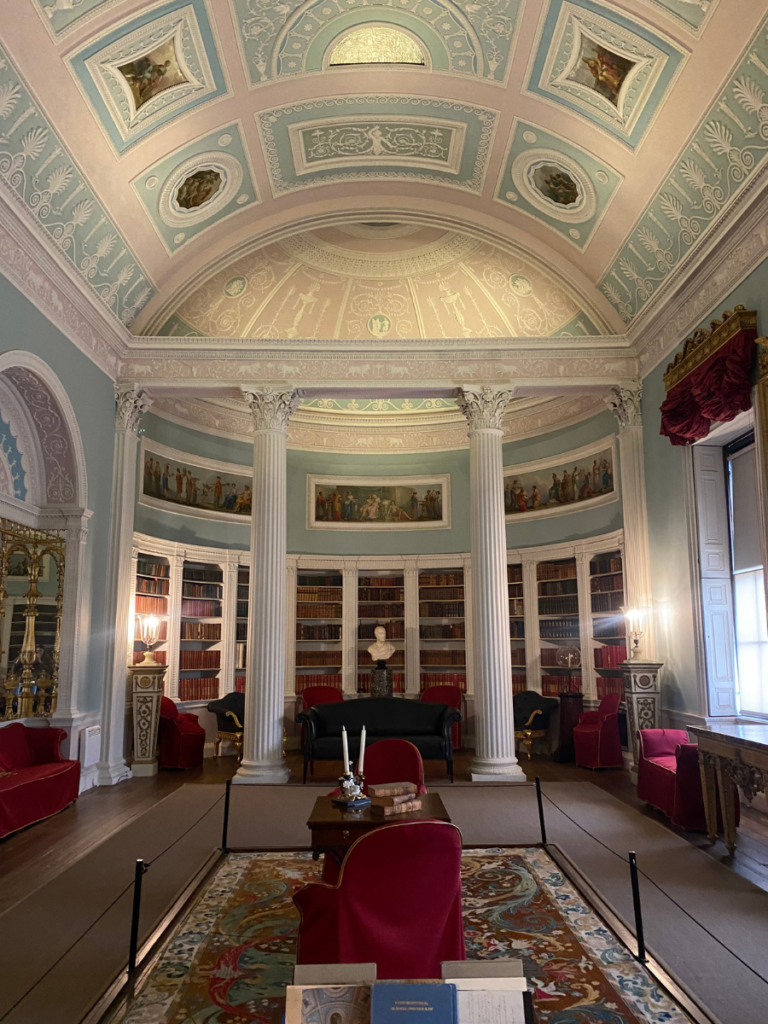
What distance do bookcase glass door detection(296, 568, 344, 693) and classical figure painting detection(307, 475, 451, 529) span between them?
107 cm

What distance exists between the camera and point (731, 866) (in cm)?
583

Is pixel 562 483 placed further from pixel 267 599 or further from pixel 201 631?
pixel 201 631

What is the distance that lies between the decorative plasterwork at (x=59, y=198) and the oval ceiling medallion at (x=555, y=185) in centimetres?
525

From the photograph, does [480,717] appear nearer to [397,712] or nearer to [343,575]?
[397,712]

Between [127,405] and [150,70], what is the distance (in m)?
4.25

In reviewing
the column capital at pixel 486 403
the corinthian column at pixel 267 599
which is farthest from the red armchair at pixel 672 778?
the column capital at pixel 486 403

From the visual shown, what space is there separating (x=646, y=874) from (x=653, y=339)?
6.84 metres

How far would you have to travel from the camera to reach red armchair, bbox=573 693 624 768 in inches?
408

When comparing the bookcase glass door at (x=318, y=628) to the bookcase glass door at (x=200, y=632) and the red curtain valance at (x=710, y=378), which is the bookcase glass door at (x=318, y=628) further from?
the red curtain valance at (x=710, y=378)

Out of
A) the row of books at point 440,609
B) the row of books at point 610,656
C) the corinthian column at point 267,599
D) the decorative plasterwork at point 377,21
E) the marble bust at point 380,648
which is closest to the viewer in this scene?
the decorative plasterwork at point 377,21

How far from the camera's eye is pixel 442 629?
14.0m

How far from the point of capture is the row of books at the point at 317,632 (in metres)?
13.8

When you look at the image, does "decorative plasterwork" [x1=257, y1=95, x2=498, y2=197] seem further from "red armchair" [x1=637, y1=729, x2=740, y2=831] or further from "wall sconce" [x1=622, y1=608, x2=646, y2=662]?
"red armchair" [x1=637, y1=729, x2=740, y2=831]

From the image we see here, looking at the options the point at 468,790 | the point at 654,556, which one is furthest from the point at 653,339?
the point at 468,790
